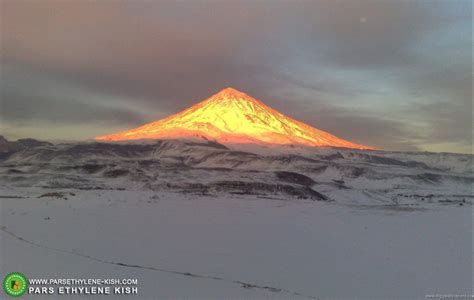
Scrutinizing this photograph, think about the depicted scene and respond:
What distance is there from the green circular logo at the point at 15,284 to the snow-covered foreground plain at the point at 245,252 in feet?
1.17

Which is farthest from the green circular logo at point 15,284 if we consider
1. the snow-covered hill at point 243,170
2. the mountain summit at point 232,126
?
the mountain summit at point 232,126

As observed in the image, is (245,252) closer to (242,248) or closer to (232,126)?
(242,248)

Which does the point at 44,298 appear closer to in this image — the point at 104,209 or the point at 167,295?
the point at 167,295

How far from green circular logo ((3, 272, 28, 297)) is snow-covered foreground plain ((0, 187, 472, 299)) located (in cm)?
36

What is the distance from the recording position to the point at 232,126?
9625 centimetres

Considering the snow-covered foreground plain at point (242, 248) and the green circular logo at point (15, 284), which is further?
the snow-covered foreground plain at point (242, 248)

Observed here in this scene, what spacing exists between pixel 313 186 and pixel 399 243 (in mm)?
40725

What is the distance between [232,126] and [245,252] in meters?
86.0

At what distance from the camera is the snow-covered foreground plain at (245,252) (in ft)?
28.0

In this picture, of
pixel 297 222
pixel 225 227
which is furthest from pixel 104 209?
pixel 297 222

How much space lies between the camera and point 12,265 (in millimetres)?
8891

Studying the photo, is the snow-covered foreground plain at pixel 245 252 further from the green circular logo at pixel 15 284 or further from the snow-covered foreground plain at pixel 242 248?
the green circular logo at pixel 15 284

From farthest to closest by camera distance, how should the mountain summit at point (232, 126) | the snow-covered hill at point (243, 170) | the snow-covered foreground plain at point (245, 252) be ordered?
the mountain summit at point (232, 126)
the snow-covered hill at point (243, 170)
the snow-covered foreground plain at point (245, 252)

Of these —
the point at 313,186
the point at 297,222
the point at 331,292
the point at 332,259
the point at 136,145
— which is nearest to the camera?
the point at 331,292
